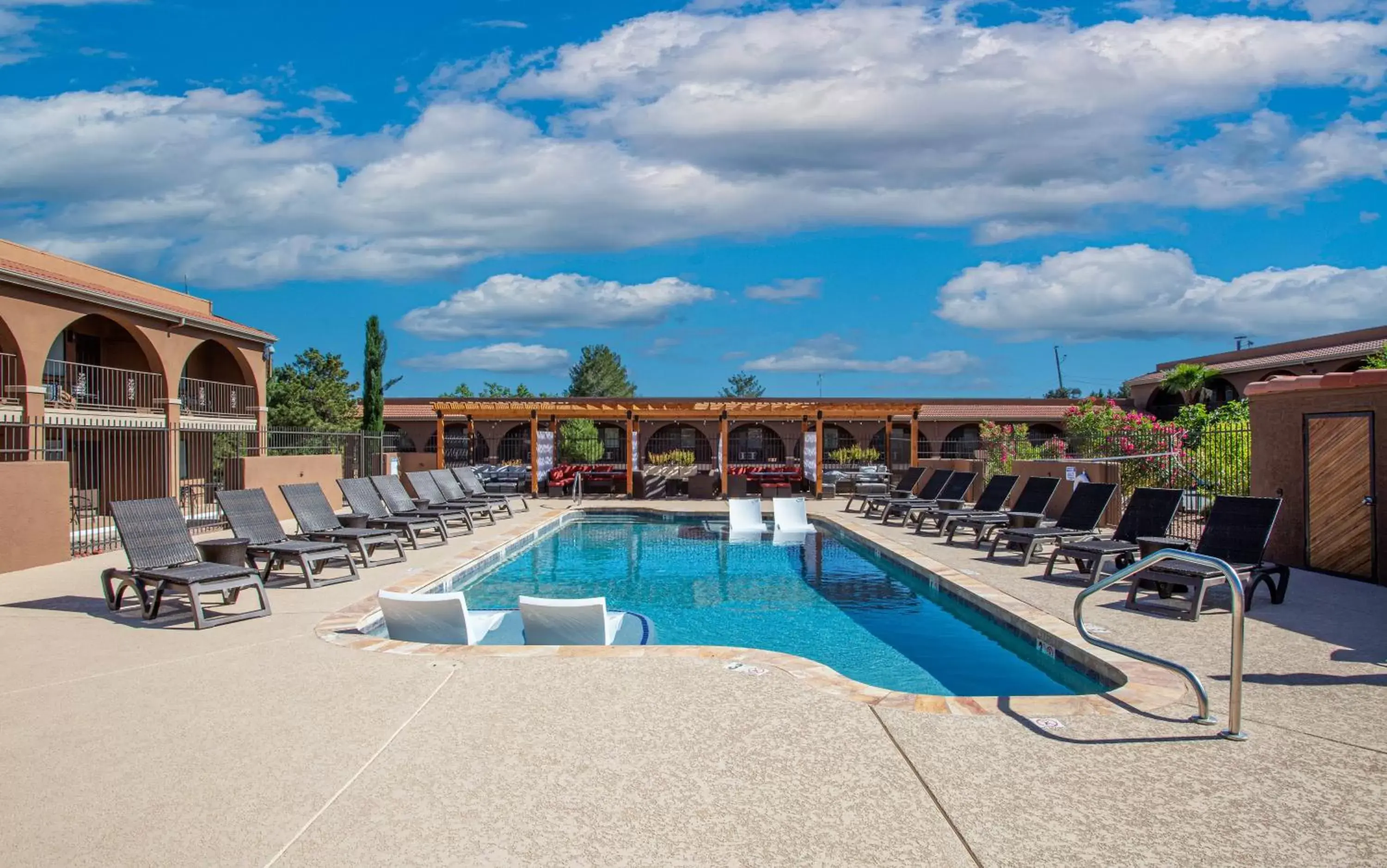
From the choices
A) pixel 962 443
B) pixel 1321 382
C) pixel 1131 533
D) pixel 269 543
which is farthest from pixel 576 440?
pixel 1321 382

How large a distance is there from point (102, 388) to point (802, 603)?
19.3m

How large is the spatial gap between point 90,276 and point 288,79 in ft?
28.2

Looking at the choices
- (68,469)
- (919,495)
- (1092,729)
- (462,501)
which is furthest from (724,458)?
(1092,729)

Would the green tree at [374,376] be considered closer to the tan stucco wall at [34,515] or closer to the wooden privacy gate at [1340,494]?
the tan stucco wall at [34,515]

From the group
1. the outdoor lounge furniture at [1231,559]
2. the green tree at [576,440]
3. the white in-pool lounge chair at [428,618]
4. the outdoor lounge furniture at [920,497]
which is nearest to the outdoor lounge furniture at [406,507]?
the white in-pool lounge chair at [428,618]

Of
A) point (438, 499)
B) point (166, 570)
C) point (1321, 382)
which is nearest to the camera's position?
point (166, 570)

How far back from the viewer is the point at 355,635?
6.59 meters

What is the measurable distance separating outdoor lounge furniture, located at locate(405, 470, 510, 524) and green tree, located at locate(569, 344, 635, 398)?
2222 inches

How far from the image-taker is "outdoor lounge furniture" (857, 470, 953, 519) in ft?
53.1

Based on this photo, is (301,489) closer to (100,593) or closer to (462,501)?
(100,593)

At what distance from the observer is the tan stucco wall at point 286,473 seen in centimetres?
1583

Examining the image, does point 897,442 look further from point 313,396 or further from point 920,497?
point 313,396

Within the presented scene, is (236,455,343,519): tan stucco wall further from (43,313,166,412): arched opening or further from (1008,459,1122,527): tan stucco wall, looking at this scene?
(1008,459,1122,527): tan stucco wall

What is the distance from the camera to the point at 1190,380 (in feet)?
109
